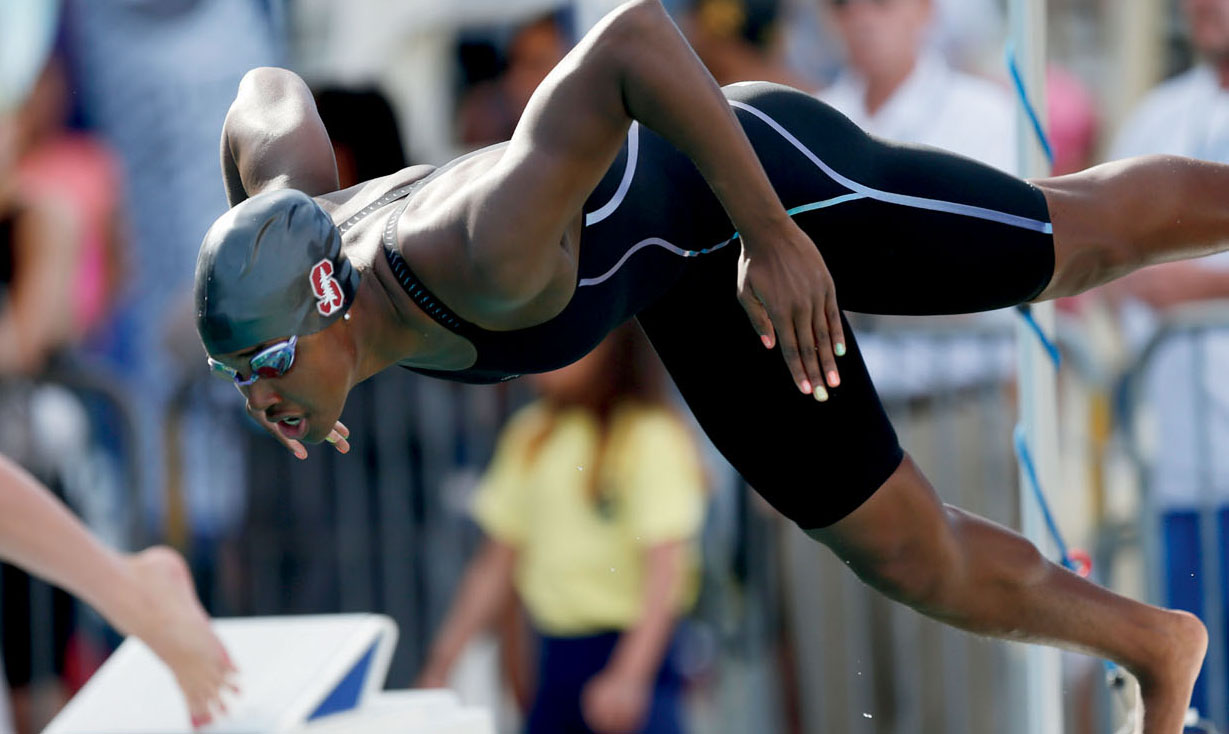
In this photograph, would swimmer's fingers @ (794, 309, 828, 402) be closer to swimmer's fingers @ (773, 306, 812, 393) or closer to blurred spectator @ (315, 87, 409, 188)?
swimmer's fingers @ (773, 306, 812, 393)

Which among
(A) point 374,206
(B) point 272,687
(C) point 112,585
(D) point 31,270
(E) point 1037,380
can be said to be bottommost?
(B) point 272,687

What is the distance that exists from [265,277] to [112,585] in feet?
5.12

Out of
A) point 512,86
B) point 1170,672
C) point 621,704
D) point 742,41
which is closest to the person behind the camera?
point 1170,672

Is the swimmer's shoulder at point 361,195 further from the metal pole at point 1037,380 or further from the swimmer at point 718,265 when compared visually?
the metal pole at point 1037,380

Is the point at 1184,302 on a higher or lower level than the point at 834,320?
lower

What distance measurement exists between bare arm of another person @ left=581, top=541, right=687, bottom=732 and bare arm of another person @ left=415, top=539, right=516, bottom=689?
588 millimetres

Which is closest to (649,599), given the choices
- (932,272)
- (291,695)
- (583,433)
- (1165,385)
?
(583,433)

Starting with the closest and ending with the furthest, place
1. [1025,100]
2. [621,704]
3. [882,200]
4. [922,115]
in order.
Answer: [882,200] → [1025,100] → [621,704] → [922,115]

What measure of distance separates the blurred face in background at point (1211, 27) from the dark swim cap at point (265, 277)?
330 cm

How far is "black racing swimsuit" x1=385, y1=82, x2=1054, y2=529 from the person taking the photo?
3082 mm

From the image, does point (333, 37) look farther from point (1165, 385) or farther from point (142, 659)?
point (1165, 385)

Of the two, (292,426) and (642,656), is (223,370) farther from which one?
(642,656)

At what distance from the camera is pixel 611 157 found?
2791mm

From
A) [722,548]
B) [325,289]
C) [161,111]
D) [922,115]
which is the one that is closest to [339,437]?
[325,289]
